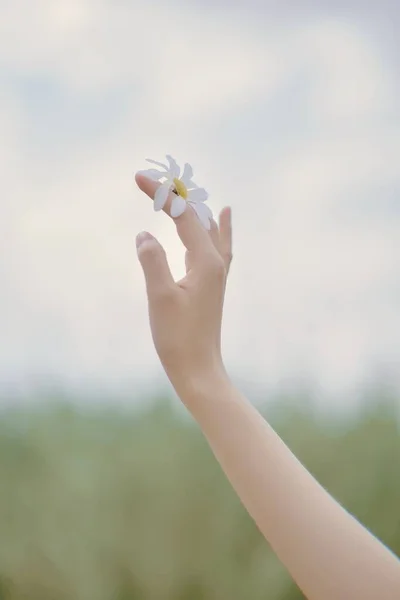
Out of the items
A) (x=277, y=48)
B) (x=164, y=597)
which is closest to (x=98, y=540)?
(x=164, y=597)

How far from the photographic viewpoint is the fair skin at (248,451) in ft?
1.31

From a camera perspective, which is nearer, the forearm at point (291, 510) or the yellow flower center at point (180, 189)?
the forearm at point (291, 510)

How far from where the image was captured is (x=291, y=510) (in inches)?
16.3

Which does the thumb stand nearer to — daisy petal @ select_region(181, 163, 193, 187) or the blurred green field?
daisy petal @ select_region(181, 163, 193, 187)

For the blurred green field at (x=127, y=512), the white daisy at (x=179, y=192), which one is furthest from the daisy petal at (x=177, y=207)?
the blurred green field at (x=127, y=512)

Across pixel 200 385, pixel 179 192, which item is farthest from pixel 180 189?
pixel 200 385

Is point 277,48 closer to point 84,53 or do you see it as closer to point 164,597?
point 84,53

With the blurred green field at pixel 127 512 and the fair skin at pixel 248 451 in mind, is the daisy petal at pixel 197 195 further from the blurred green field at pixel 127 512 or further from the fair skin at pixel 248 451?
the blurred green field at pixel 127 512

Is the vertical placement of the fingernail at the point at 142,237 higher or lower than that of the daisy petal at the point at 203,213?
lower

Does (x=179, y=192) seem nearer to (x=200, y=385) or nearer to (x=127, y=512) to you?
(x=200, y=385)

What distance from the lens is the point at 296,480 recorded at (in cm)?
42

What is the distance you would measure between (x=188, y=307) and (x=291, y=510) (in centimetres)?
13

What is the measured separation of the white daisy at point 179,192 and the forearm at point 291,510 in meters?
0.10

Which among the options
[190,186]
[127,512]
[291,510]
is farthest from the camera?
[127,512]
